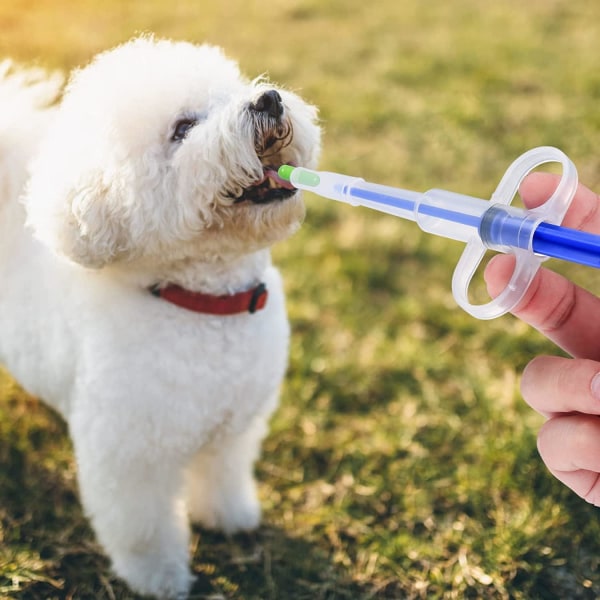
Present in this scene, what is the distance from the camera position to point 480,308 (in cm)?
129

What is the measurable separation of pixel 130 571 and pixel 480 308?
1.32 metres

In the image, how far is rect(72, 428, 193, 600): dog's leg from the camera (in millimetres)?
1900

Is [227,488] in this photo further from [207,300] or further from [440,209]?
[440,209]

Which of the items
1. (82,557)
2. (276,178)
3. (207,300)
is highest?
(276,178)

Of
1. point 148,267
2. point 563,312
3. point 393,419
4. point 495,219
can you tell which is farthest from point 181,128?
point 393,419

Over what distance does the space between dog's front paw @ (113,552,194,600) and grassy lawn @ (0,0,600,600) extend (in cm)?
5

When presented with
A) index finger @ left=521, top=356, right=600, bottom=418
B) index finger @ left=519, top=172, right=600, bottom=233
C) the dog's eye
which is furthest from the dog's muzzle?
index finger @ left=521, top=356, right=600, bottom=418

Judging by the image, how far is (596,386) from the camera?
1.26 metres

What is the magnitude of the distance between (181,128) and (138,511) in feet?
3.24

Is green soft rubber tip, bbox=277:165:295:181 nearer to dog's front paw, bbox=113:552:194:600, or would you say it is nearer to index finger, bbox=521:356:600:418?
index finger, bbox=521:356:600:418

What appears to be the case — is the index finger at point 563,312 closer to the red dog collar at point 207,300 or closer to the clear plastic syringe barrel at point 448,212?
the clear plastic syringe barrel at point 448,212

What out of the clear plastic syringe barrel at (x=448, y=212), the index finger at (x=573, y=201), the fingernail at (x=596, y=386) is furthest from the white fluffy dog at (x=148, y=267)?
the fingernail at (x=596, y=386)

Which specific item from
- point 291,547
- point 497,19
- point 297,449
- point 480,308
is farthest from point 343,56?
point 480,308

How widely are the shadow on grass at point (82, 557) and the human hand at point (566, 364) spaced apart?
87 cm
